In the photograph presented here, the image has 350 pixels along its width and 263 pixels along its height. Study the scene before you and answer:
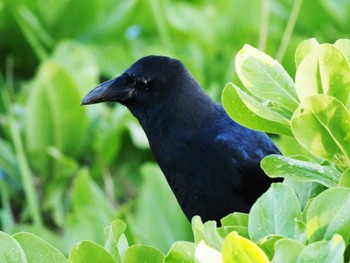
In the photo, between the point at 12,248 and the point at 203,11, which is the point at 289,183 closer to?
the point at 12,248

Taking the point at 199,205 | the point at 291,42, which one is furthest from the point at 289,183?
the point at 291,42

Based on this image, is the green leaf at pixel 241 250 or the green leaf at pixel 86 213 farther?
the green leaf at pixel 86 213

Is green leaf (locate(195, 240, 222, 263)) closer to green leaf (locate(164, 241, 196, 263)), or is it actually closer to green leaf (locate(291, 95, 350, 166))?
green leaf (locate(164, 241, 196, 263))

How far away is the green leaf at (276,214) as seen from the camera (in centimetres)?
133

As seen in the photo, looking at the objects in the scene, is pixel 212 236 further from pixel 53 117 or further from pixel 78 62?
pixel 78 62

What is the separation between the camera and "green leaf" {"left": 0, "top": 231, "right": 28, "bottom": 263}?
137 cm

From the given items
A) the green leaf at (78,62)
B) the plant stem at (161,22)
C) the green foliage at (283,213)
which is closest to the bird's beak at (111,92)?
the green foliage at (283,213)

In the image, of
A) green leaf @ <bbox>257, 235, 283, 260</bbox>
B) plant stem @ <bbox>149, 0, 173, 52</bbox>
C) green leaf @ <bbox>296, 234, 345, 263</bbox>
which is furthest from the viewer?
plant stem @ <bbox>149, 0, 173, 52</bbox>

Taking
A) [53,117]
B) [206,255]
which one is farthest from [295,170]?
[53,117]

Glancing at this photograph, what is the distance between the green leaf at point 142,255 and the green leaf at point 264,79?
28 cm

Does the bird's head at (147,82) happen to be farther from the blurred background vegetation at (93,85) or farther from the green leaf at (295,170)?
the green leaf at (295,170)

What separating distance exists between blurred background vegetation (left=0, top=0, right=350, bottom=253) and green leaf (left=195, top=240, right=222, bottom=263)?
7.95 feet

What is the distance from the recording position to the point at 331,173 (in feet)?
4.75

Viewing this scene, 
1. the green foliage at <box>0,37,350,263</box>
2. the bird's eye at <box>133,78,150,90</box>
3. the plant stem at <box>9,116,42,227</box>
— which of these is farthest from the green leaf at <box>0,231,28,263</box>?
the plant stem at <box>9,116,42,227</box>
